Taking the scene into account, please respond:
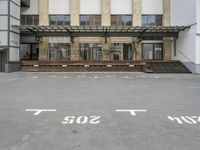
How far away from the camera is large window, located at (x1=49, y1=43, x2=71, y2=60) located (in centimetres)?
3738

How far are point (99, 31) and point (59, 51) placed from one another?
6.43 m

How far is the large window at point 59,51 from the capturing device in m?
37.4

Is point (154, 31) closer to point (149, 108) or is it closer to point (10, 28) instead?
point (10, 28)

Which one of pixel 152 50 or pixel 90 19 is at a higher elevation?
pixel 90 19

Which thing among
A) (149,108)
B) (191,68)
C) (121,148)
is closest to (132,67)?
(191,68)

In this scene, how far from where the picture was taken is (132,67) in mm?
33938

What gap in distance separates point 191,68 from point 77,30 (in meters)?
13.2

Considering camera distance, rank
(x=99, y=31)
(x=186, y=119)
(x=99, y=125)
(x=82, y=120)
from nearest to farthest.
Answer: (x=99, y=125)
(x=82, y=120)
(x=186, y=119)
(x=99, y=31)

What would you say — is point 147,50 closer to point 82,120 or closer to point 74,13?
point 74,13

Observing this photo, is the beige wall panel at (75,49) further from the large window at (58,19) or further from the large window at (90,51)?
the large window at (58,19)

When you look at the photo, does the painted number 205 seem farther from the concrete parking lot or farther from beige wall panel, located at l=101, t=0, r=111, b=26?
beige wall panel, located at l=101, t=0, r=111, b=26

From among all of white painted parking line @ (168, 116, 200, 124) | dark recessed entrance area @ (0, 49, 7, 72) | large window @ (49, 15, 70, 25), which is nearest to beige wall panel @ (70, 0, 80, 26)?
large window @ (49, 15, 70, 25)

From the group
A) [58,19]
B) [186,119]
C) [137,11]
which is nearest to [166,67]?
[137,11]

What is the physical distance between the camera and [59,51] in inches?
1473
